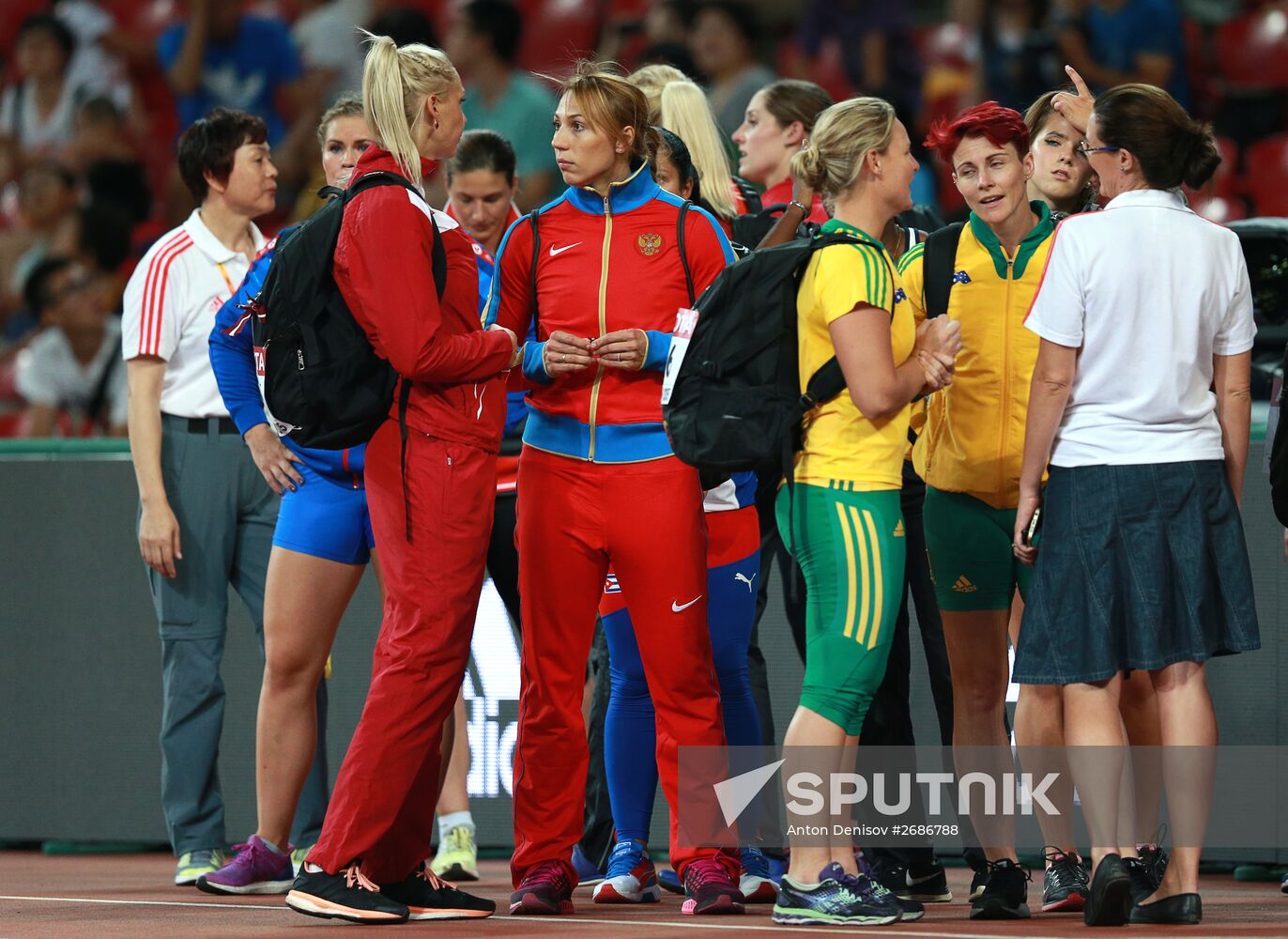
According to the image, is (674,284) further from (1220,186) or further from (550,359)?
(1220,186)

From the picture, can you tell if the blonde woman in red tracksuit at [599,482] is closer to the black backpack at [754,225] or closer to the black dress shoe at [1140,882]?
the black backpack at [754,225]

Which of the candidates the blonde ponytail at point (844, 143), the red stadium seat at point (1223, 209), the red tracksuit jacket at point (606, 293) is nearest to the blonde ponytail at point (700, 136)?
the red tracksuit jacket at point (606, 293)

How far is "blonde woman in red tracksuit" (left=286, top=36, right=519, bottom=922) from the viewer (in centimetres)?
427

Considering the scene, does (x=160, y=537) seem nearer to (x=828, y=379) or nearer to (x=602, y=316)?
(x=602, y=316)

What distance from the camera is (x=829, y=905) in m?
4.12

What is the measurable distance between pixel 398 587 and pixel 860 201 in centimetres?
142

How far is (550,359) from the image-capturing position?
177 inches

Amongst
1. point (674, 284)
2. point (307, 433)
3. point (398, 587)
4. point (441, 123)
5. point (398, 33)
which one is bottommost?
point (398, 587)

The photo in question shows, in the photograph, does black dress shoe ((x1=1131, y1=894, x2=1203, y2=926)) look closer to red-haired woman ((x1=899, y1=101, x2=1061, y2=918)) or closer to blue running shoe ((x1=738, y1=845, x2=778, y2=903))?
red-haired woman ((x1=899, y1=101, x2=1061, y2=918))

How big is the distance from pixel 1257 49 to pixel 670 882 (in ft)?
21.8

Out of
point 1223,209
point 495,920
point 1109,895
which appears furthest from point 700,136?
point 1223,209

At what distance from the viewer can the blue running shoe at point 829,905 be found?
13.5 feet

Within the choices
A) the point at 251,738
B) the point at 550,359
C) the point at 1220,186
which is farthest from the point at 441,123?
the point at 1220,186

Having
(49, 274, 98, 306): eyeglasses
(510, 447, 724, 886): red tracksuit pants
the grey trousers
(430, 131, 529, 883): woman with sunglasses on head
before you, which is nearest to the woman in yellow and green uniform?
(510, 447, 724, 886): red tracksuit pants
